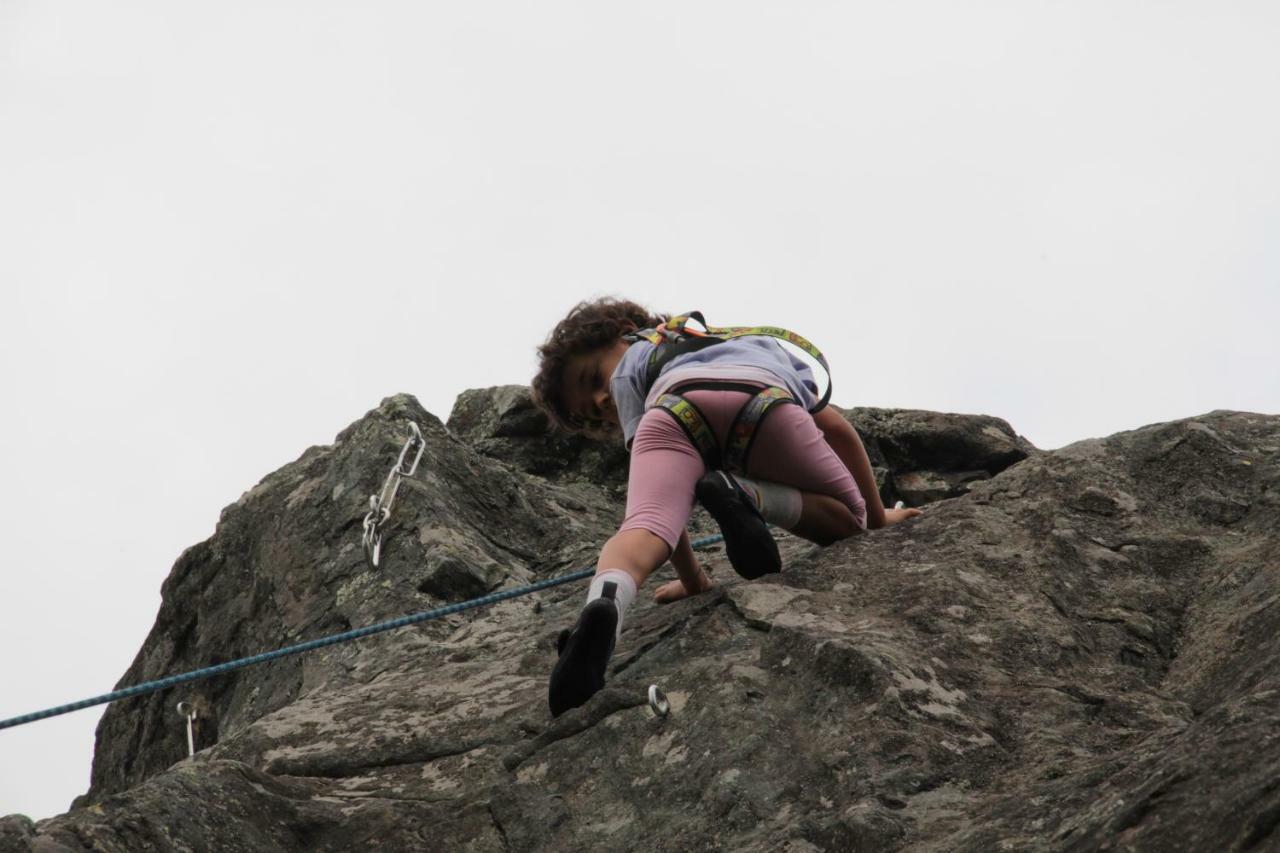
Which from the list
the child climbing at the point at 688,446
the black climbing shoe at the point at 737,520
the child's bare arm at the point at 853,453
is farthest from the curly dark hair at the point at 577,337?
the black climbing shoe at the point at 737,520

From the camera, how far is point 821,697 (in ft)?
12.0

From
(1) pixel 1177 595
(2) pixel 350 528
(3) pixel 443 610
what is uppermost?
(2) pixel 350 528

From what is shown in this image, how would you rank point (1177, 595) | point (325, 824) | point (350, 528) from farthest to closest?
1. point (350, 528)
2. point (1177, 595)
3. point (325, 824)

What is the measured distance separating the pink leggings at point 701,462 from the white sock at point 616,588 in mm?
286

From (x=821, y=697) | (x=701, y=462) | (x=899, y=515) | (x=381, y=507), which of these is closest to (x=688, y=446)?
(x=701, y=462)

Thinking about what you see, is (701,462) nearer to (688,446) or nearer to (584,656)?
(688,446)

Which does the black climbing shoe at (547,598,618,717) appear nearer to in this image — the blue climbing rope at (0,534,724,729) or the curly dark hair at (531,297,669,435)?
the blue climbing rope at (0,534,724,729)

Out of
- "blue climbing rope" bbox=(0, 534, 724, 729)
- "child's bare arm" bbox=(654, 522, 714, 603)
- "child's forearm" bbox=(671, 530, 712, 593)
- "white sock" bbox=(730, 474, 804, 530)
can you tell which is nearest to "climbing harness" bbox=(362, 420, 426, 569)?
"blue climbing rope" bbox=(0, 534, 724, 729)

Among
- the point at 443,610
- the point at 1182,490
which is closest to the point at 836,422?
the point at 1182,490

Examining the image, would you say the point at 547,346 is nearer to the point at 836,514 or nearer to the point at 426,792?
the point at 836,514

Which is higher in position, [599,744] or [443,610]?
[443,610]

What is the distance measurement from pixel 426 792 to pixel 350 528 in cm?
252

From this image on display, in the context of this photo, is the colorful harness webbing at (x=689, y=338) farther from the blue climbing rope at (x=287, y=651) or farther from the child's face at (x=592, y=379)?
the blue climbing rope at (x=287, y=651)

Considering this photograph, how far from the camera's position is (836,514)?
4918 mm
